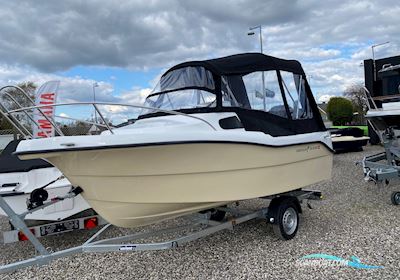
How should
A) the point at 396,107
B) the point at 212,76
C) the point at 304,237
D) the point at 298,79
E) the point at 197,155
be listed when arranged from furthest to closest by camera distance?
1. the point at 396,107
2. the point at 298,79
3. the point at 304,237
4. the point at 212,76
5. the point at 197,155

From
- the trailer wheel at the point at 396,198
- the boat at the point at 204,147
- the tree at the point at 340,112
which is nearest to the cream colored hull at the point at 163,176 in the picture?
the boat at the point at 204,147

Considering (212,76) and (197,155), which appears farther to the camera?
(212,76)

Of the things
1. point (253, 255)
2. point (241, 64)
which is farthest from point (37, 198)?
point (241, 64)

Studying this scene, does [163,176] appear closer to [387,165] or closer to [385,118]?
[387,165]

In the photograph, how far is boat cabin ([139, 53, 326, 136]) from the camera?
4055 mm

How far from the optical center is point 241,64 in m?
4.29

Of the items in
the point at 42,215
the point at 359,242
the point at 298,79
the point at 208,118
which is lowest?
the point at 359,242

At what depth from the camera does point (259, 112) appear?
416 centimetres

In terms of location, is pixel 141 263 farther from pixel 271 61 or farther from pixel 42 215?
pixel 271 61

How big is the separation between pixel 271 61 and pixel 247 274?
2443 millimetres

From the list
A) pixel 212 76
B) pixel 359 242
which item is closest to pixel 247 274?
pixel 359 242

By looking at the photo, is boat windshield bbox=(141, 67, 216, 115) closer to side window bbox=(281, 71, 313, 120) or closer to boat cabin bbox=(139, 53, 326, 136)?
boat cabin bbox=(139, 53, 326, 136)

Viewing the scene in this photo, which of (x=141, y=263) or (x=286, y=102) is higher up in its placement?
(x=286, y=102)

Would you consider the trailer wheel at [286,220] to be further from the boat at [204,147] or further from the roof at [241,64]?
the roof at [241,64]
